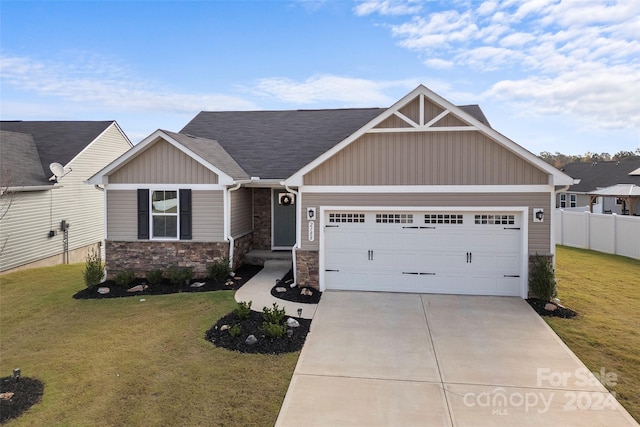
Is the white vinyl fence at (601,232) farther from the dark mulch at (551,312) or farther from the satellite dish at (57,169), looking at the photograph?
the satellite dish at (57,169)

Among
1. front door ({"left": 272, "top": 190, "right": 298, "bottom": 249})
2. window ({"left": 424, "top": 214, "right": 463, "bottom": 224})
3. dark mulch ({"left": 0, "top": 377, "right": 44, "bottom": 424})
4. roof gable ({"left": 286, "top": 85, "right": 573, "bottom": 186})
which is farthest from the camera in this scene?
front door ({"left": 272, "top": 190, "right": 298, "bottom": 249})

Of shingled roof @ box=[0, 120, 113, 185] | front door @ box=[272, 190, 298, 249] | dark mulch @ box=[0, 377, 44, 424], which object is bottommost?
dark mulch @ box=[0, 377, 44, 424]

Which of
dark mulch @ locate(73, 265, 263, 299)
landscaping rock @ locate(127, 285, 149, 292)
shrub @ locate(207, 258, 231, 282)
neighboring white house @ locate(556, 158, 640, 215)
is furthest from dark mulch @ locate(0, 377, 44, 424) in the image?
neighboring white house @ locate(556, 158, 640, 215)

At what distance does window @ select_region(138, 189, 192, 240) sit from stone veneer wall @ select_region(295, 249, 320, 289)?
355cm

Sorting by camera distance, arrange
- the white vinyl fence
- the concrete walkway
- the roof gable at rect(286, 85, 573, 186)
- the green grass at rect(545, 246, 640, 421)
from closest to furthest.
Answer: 1. the green grass at rect(545, 246, 640, 421)
2. the concrete walkway
3. the roof gable at rect(286, 85, 573, 186)
4. the white vinyl fence

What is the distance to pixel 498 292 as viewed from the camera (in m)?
9.84

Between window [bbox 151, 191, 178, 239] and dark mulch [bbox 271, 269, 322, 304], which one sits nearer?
dark mulch [bbox 271, 269, 322, 304]

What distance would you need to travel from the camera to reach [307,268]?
1044cm

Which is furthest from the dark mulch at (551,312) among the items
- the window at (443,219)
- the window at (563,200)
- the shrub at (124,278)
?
the window at (563,200)

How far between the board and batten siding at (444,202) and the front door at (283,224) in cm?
329

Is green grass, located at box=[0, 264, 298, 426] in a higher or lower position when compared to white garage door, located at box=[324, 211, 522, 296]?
lower

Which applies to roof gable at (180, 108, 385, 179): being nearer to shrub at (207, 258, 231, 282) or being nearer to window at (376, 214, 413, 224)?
shrub at (207, 258, 231, 282)

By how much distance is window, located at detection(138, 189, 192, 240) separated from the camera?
11492 millimetres

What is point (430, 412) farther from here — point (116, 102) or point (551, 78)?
point (116, 102)
